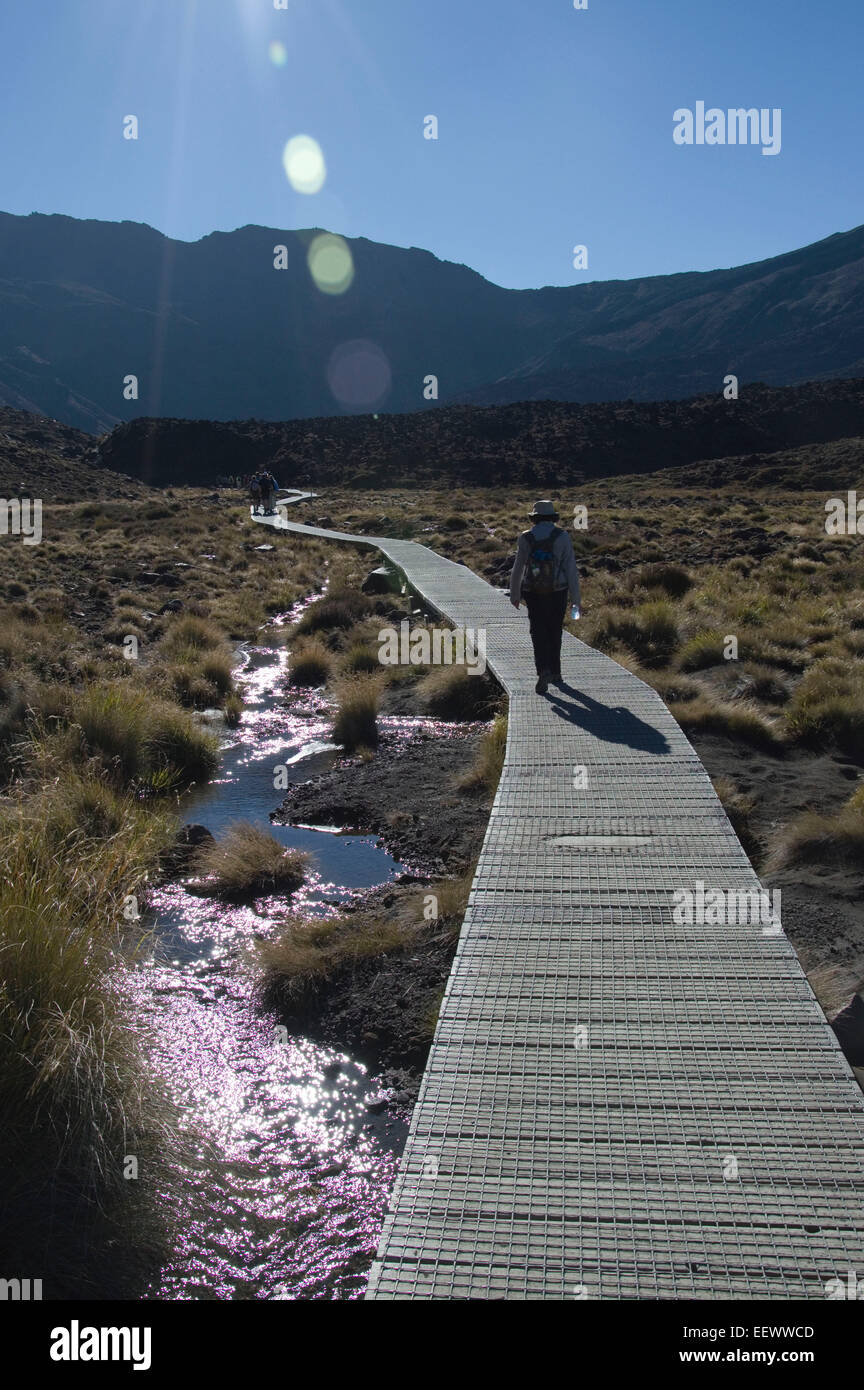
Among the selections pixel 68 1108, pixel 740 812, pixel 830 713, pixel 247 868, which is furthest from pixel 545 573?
pixel 68 1108

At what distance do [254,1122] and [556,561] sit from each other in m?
5.62

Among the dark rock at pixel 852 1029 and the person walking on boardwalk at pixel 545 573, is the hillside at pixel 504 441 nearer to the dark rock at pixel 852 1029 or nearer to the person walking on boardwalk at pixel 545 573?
the person walking on boardwalk at pixel 545 573

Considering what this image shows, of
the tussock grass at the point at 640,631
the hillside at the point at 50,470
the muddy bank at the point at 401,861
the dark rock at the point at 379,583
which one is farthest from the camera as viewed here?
the hillside at the point at 50,470

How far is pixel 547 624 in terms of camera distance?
373 inches

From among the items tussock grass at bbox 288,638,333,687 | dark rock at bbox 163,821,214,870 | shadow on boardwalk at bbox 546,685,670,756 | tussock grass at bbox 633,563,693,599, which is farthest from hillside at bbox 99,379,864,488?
dark rock at bbox 163,821,214,870

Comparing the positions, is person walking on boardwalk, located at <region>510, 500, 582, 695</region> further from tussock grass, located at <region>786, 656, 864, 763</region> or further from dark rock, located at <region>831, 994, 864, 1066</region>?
dark rock, located at <region>831, 994, 864, 1066</region>

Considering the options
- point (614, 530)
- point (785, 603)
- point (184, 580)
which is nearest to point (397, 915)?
point (785, 603)

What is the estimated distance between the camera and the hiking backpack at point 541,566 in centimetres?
900

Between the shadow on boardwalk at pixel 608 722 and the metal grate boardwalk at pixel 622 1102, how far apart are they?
1.96 meters

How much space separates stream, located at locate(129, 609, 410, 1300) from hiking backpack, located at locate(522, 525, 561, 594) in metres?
2.88

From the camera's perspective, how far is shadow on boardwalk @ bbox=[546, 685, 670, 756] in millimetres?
8219

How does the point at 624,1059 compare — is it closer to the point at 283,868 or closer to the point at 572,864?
the point at 572,864

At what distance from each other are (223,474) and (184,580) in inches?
1976

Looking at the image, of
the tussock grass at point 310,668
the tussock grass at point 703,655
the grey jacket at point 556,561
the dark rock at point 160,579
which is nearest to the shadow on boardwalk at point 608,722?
the grey jacket at point 556,561
